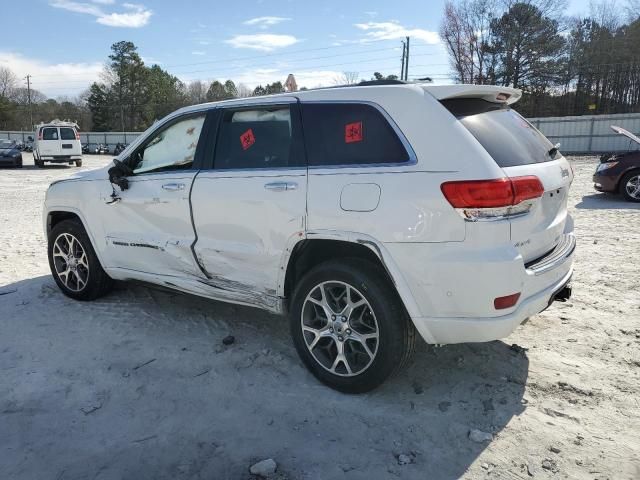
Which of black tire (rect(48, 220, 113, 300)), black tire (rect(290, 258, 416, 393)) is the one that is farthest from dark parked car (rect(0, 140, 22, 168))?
black tire (rect(290, 258, 416, 393))

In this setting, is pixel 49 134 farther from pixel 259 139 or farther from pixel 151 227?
pixel 259 139

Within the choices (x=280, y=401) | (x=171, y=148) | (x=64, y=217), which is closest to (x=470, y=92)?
(x=280, y=401)

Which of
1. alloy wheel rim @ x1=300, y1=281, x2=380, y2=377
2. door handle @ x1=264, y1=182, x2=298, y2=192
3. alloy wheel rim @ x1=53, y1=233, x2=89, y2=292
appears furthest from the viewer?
alloy wheel rim @ x1=53, y1=233, x2=89, y2=292

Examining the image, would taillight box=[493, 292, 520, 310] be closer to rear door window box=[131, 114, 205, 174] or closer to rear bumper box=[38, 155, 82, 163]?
rear door window box=[131, 114, 205, 174]

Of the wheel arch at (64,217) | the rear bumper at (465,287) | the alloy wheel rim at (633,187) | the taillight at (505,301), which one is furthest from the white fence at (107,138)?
the taillight at (505,301)

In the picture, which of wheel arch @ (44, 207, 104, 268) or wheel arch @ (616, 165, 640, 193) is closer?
wheel arch @ (44, 207, 104, 268)

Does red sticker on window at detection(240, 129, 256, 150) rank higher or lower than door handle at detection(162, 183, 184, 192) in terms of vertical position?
higher

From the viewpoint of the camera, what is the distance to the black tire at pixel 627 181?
1092cm

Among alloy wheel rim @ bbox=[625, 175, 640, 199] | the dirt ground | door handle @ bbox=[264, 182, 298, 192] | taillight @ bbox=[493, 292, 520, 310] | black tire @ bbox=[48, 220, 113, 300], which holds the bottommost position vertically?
the dirt ground

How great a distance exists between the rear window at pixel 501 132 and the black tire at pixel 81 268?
11.7ft

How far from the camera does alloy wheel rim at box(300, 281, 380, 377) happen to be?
3.23 metres

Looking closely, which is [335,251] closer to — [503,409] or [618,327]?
[503,409]

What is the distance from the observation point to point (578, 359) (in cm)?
374

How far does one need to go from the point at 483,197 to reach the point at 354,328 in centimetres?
115
